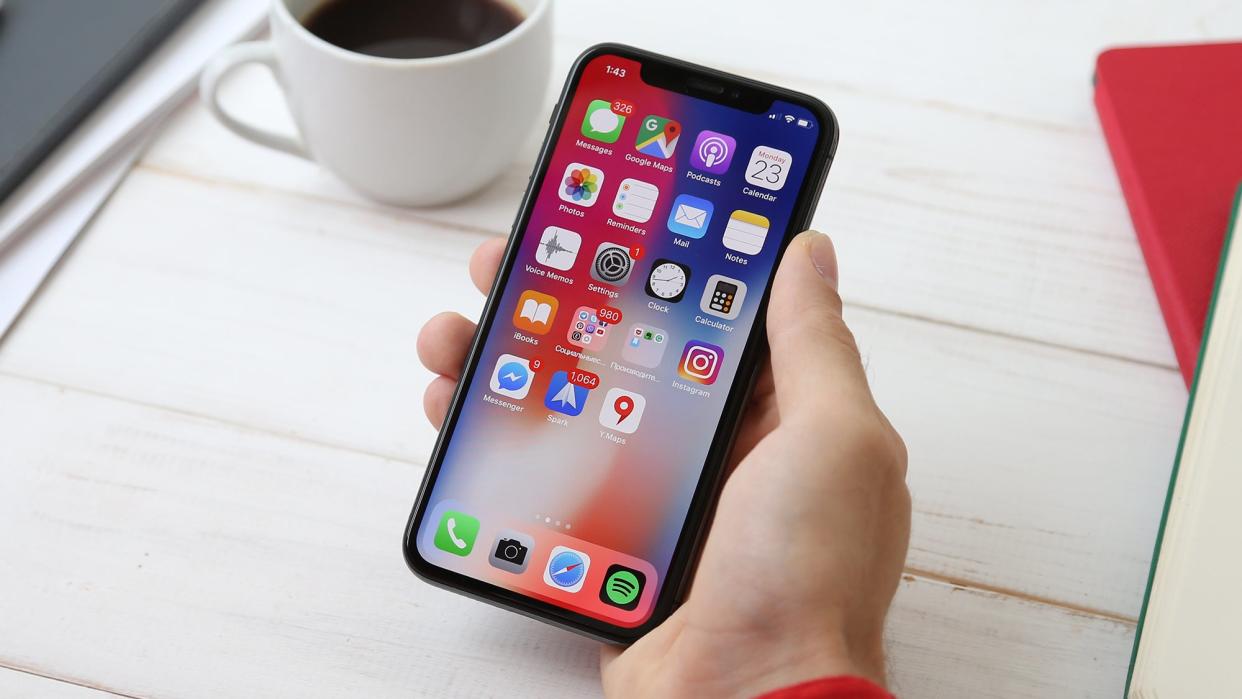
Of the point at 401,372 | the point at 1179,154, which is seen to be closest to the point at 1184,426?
the point at 1179,154

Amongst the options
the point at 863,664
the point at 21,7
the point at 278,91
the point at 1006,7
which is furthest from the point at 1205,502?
the point at 21,7

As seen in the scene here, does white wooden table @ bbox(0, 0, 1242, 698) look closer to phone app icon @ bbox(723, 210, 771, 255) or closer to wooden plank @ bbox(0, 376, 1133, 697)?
wooden plank @ bbox(0, 376, 1133, 697)

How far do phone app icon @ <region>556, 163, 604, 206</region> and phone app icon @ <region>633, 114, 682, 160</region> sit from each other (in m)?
0.02

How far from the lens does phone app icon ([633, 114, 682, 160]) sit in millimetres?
512

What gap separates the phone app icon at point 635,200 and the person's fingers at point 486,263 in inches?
3.1

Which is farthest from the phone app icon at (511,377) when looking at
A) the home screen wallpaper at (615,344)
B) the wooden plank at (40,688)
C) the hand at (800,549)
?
the wooden plank at (40,688)

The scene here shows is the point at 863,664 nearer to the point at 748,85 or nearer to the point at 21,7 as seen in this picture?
the point at 748,85

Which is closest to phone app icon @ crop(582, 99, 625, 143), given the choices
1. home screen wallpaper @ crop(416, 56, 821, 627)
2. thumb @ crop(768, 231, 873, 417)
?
home screen wallpaper @ crop(416, 56, 821, 627)

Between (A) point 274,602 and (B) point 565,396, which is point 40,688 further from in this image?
(B) point 565,396

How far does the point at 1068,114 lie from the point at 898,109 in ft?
0.36

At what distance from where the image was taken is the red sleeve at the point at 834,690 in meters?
0.39

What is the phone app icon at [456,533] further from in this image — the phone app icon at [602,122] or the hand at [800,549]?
the phone app icon at [602,122]

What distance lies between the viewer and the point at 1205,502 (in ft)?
1.58

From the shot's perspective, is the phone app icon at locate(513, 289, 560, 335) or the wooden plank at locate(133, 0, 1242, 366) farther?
the wooden plank at locate(133, 0, 1242, 366)
